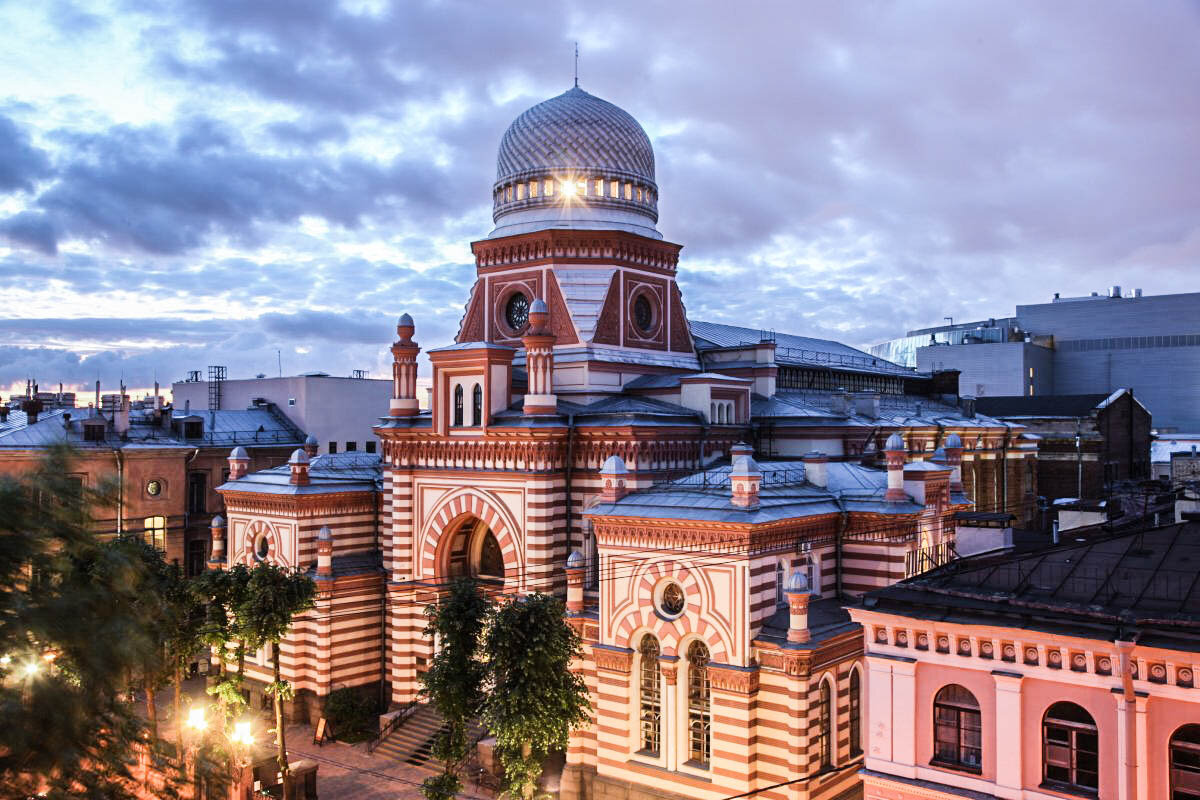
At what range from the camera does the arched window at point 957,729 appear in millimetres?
18281

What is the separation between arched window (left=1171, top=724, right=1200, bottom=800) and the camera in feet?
52.3

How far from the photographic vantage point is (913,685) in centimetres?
1886

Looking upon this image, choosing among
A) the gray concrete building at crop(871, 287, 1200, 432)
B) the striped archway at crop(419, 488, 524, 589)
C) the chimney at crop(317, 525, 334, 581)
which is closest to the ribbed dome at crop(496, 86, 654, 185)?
the striped archway at crop(419, 488, 524, 589)

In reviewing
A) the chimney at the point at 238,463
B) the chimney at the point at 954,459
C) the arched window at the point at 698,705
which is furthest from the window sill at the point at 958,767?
the chimney at the point at 238,463

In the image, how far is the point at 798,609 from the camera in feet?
78.9

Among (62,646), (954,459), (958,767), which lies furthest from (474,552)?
(62,646)

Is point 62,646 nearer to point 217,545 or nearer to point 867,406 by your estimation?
point 217,545

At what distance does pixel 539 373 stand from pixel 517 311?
22.6 ft

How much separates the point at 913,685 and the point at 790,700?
5.65 m

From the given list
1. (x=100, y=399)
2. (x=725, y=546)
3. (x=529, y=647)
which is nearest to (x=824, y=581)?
(x=725, y=546)

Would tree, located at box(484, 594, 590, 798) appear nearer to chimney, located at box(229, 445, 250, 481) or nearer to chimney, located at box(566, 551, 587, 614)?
chimney, located at box(566, 551, 587, 614)

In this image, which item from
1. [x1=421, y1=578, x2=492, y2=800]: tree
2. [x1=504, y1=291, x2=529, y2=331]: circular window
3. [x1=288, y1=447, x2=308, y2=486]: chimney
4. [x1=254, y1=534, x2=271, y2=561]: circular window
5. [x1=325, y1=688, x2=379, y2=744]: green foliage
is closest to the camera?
[x1=421, y1=578, x2=492, y2=800]: tree

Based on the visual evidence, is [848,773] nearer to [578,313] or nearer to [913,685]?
[913,685]

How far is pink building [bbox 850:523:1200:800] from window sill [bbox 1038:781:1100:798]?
0.02 metres
